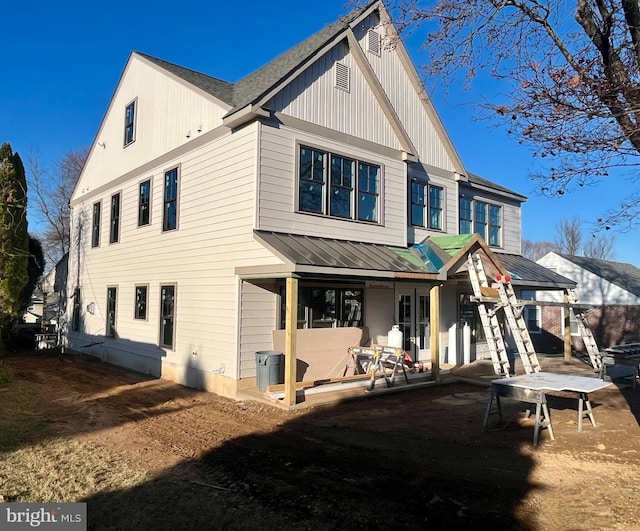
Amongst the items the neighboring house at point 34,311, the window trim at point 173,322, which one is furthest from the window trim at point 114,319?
the neighboring house at point 34,311

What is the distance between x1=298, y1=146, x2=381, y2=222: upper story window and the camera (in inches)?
461

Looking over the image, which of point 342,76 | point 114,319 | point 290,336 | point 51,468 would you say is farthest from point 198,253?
point 51,468

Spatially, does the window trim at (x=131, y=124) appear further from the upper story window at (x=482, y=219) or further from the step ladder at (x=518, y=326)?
the step ladder at (x=518, y=326)

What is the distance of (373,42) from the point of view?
14.3 m

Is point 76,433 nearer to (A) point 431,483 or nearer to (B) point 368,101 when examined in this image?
(A) point 431,483

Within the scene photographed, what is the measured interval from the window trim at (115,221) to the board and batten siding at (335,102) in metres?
8.34

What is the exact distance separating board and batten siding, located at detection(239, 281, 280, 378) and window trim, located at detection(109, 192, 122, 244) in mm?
8188

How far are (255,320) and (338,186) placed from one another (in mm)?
4037

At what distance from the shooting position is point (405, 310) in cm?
1433

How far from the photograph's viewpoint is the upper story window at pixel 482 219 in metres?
17.3

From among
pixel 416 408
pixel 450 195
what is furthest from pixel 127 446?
pixel 450 195

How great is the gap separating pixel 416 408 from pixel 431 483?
4.32 meters

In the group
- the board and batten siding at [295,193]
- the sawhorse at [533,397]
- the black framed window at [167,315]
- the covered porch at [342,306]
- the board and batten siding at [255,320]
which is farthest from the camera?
the black framed window at [167,315]

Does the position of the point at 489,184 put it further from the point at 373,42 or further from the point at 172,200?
the point at 172,200
